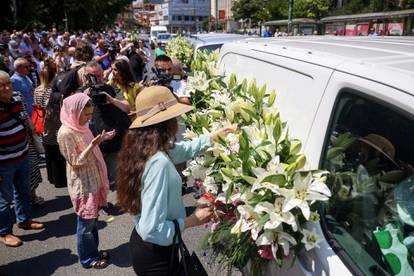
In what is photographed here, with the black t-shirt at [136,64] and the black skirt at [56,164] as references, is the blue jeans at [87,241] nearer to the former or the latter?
the black skirt at [56,164]

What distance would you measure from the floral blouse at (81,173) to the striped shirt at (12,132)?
36.7 inches

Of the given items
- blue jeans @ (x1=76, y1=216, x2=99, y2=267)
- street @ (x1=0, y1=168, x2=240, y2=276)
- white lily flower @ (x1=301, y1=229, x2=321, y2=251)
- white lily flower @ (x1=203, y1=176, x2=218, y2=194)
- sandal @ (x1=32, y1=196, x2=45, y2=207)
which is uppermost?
white lily flower @ (x1=301, y1=229, x2=321, y2=251)

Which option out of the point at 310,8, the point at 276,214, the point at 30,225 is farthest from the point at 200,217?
the point at 310,8

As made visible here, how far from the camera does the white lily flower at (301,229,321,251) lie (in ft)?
5.30

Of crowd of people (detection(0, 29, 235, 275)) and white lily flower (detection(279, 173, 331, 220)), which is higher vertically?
white lily flower (detection(279, 173, 331, 220))

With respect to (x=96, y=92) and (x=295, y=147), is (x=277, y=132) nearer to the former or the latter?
(x=295, y=147)

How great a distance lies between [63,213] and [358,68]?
14.0 ft

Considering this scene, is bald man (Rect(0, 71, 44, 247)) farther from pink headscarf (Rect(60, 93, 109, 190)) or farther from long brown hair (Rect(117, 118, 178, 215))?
long brown hair (Rect(117, 118, 178, 215))

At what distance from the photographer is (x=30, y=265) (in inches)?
152

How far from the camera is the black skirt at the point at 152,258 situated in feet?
7.29

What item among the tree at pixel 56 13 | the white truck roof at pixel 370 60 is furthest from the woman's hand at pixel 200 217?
the tree at pixel 56 13

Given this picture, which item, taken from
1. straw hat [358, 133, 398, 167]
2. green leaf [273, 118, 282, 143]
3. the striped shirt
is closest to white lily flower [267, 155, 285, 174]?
green leaf [273, 118, 282, 143]

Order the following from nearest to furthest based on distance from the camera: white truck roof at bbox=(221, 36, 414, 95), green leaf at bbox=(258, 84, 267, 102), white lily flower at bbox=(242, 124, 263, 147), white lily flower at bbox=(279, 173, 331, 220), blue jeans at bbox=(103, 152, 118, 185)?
white truck roof at bbox=(221, 36, 414, 95) → white lily flower at bbox=(279, 173, 331, 220) → white lily flower at bbox=(242, 124, 263, 147) → green leaf at bbox=(258, 84, 267, 102) → blue jeans at bbox=(103, 152, 118, 185)

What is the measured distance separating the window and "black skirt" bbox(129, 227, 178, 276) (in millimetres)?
947
